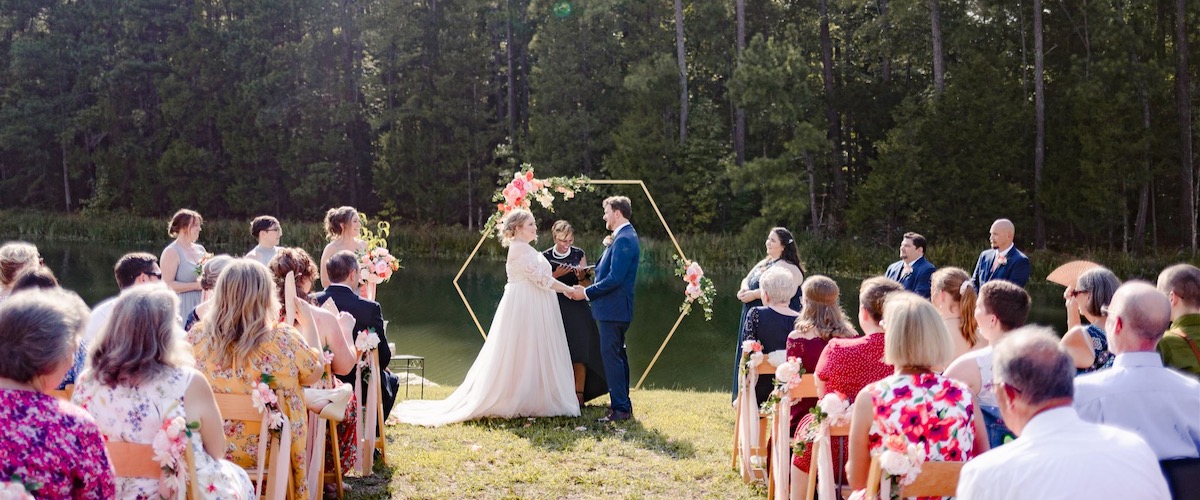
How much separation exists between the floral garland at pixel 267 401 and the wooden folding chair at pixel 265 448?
2 cm

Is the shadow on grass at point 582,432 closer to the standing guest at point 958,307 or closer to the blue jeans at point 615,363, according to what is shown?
the blue jeans at point 615,363

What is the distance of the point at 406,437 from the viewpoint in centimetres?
650

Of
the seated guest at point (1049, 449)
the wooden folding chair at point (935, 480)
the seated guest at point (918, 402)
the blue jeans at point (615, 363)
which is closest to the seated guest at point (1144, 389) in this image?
the seated guest at point (918, 402)


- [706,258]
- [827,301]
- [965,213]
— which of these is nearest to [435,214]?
[706,258]

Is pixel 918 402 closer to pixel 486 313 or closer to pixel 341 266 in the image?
pixel 341 266

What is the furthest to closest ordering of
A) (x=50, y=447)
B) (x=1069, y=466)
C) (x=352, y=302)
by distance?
(x=352, y=302) → (x=50, y=447) → (x=1069, y=466)

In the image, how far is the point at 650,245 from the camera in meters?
24.4

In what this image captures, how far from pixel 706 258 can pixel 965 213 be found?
6451 millimetres

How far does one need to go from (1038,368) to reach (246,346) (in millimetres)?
2963

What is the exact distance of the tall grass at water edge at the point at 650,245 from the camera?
2234 centimetres

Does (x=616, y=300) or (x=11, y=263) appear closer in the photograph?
(x=11, y=263)

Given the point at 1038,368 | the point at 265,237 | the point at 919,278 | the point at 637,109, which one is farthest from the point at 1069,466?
the point at 637,109

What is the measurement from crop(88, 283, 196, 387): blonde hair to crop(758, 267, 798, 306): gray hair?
11.1ft

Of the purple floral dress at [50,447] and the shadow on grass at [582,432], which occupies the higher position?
the purple floral dress at [50,447]
